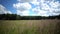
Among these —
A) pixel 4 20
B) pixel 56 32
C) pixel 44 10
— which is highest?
pixel 44 10

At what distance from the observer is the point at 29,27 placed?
2.07 m

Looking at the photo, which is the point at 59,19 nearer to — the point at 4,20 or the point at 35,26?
the point at 35,26

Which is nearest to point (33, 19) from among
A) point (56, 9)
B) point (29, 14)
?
point (29, 14)

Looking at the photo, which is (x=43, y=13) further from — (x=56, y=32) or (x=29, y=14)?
(x=56, y=32)

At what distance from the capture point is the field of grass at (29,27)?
205cm

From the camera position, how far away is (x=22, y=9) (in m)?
2.07

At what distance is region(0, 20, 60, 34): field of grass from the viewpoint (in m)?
2.05

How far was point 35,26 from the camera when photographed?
207cm

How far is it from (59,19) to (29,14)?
47 centimetres

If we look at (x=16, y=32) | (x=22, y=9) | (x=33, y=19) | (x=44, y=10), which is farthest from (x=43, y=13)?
(x=16, y=32)

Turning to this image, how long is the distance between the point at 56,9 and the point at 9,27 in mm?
761

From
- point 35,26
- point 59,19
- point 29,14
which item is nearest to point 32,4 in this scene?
point 29,14

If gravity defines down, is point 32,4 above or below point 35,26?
above

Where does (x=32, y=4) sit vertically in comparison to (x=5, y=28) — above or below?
above
